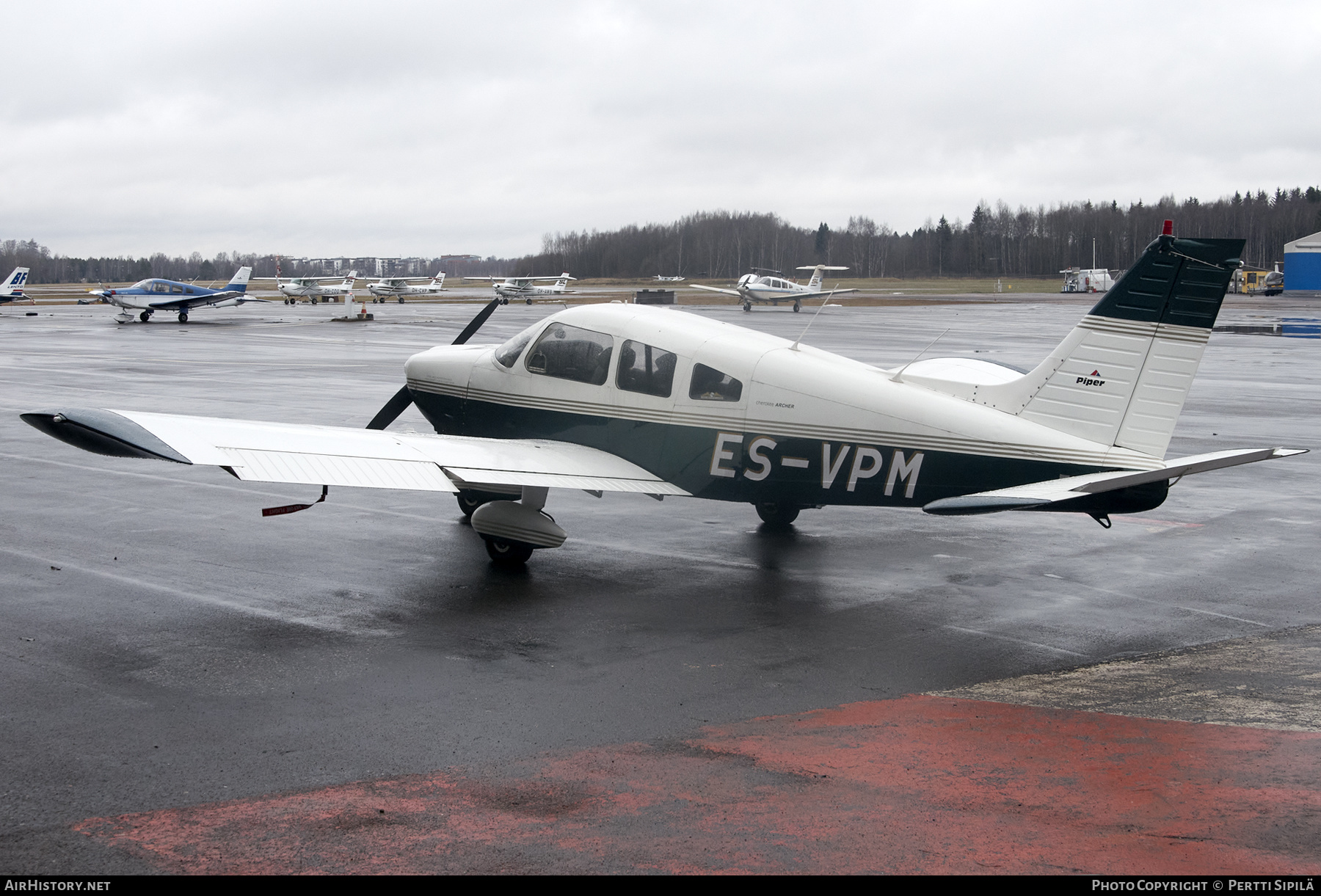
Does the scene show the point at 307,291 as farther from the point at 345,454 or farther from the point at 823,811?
the point at 823,811

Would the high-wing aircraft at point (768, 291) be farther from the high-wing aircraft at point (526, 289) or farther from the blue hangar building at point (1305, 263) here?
the blue hangar building at point (1305, 263)

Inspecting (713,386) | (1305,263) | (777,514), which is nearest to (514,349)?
(713,386)

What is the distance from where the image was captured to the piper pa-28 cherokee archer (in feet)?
26.3

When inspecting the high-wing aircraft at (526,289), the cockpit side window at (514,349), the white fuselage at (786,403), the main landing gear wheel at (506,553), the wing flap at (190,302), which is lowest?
the main landing gear wheel at (506,553)

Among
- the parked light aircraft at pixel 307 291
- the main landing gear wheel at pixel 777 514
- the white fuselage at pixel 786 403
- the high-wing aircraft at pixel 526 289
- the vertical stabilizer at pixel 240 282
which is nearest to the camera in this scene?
the white fuselage at pixel 786 403

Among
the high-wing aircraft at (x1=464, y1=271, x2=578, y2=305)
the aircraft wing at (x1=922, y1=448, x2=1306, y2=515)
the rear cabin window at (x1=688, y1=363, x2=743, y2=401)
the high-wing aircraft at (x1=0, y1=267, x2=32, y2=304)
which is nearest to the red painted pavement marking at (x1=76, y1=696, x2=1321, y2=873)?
the aircraft wing at (x1=922, y1=448, x2=1306, y2=515)

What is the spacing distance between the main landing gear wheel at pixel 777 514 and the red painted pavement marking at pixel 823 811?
17.2 feet

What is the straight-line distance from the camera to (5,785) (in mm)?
5230

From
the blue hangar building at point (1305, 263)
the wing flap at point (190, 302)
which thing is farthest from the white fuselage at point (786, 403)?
the blue hangar building at point (1305, 263)

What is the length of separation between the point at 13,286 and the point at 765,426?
75.6 m

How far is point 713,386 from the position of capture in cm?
965

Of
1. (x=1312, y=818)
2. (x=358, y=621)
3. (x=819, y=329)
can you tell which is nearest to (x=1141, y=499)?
(x=1312, y=818)

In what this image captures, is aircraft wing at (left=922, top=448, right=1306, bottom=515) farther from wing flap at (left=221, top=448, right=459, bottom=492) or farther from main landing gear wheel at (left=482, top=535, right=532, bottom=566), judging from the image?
wing flap at (left=221, top=448, right=459, bottom=492)

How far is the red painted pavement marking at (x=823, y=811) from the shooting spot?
4.57 meters
